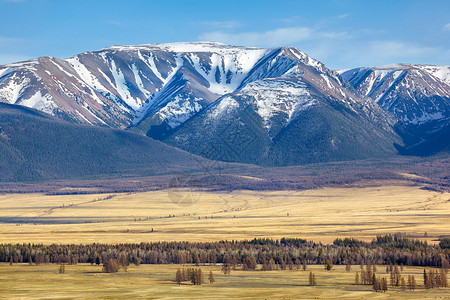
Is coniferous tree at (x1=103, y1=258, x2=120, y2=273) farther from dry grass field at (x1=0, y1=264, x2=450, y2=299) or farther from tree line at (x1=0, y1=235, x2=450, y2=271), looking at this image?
tree line at (x1=0, y1=235, x2=450, y2=271)

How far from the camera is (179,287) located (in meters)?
141

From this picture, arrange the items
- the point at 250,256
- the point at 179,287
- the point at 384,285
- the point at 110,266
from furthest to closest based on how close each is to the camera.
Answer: the point at 250,256
the point at 110,266
the point at 179,287
the point at 384,285

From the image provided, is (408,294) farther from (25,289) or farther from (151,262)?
(151,262)

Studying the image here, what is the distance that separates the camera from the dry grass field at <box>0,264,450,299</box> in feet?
419

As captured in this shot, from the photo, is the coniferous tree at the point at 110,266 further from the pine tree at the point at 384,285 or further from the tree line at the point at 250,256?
the pine tree at the point at 384,285

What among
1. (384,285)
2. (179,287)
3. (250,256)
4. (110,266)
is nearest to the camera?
(384,285)

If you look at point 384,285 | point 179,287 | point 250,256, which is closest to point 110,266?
point 179,287

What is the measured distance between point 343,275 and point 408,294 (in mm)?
31408

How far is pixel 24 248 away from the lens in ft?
655

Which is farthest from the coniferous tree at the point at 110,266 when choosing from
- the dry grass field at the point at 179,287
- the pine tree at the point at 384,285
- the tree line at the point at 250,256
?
the pine tree at the point at 384,285

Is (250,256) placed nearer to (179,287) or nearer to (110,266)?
(110,266)

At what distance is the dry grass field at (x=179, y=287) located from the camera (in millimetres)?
127625

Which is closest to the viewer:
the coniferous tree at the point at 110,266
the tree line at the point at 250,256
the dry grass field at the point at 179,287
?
the dry grass field at the point at 179,287

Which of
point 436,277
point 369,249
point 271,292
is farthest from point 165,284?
point 369,249
